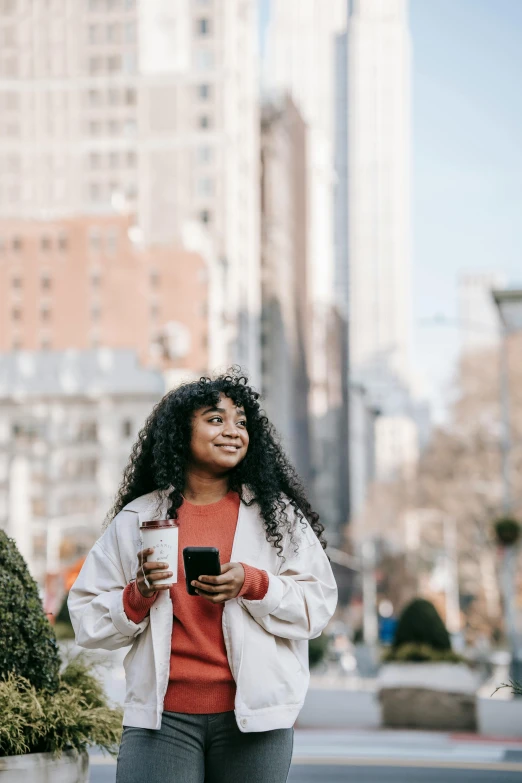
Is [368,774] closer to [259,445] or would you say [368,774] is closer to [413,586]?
[259,445]

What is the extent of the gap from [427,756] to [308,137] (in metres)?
169

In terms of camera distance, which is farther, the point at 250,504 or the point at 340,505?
the point at 340,505

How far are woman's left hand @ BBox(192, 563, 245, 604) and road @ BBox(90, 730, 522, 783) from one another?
6.93 m

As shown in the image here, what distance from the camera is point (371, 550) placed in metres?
95.4

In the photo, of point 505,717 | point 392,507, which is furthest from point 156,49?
point 505,717

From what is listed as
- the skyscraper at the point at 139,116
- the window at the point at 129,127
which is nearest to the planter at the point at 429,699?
the skyscraper at the point at 139,116

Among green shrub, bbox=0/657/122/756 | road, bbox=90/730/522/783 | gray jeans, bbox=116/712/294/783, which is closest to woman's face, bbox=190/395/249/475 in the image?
gray jeans, bbox=116/712/294/783

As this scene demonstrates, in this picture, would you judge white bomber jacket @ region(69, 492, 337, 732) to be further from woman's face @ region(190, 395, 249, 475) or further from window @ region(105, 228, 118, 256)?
window @ region(105, 228, 118, 256)

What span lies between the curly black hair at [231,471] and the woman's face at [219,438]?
34mm

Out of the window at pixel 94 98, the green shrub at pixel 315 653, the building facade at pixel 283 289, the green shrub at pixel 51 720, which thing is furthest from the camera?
the building facade at pixel 283 289

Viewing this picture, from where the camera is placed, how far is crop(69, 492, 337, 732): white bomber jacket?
424 cm

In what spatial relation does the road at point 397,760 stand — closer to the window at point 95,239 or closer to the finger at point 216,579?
the finger at point 216,579

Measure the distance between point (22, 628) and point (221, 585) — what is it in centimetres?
134

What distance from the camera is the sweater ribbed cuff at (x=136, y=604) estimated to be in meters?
4.29
